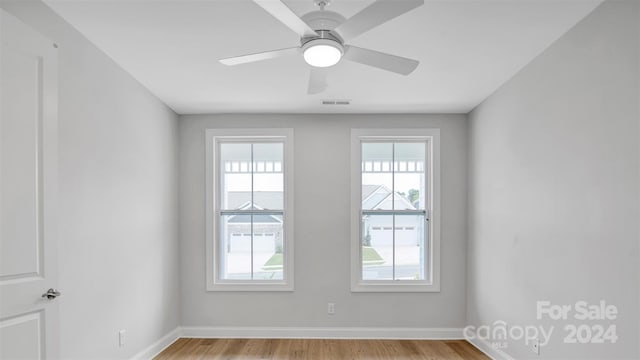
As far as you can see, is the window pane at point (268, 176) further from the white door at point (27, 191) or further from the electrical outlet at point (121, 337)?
the white door at point (27, 191)

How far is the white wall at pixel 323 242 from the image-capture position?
4.29 metres

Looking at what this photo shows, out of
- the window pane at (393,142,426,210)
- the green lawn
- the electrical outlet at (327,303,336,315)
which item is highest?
the window pane at (393,142,426,210)

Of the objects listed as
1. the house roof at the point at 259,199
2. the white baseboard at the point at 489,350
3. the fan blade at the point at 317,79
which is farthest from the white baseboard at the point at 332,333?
the fan blade at the point at 317,79

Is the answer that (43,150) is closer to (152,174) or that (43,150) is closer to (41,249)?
(41,249)

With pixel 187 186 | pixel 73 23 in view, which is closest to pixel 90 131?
pixel 73 23

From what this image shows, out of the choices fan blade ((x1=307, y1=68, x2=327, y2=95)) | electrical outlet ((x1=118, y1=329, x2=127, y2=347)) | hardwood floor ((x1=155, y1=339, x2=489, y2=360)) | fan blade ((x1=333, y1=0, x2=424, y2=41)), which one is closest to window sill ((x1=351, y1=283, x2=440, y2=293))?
hardwood floor ((x1=155, y1=339, x2=489, y2=360))

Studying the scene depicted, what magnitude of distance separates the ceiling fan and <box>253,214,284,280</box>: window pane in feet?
8.38

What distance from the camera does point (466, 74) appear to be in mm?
3146

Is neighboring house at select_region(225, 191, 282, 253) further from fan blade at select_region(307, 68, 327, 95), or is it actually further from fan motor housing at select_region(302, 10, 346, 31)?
fan motor housing at select_region(302, 10, 346, 31)

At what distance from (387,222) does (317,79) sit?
2.43 m

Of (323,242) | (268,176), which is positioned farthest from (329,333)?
(268,176)

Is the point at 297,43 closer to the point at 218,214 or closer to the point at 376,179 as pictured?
the point at 376,179

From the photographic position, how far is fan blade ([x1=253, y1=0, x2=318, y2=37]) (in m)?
1.61

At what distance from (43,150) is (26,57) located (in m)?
0.45
